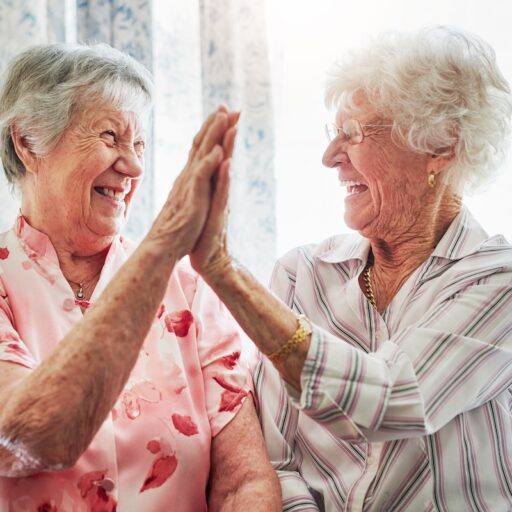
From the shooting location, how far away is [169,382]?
145cm

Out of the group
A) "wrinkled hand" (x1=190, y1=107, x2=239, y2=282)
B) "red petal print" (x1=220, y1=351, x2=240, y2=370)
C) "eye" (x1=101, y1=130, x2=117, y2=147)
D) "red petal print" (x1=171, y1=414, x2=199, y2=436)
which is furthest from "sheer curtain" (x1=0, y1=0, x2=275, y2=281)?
"wrinkled hand" (x1=190, y1=107, x2=239, y2=282)

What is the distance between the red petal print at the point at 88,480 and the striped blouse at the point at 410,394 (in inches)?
14.6

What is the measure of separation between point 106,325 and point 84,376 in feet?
0.28

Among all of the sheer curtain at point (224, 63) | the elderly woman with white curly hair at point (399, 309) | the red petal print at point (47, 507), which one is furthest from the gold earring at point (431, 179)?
the red petal print at point (47, 507)

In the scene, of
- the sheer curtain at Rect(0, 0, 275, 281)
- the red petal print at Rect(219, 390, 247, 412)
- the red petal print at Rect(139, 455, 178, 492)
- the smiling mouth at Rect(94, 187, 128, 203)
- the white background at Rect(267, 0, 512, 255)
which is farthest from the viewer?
the white background at Rect(267, 0, 512, 255)

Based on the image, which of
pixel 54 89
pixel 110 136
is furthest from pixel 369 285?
pixel 54 89

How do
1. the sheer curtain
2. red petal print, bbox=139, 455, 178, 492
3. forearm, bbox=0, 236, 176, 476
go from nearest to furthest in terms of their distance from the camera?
1. forearm, bbox=0, 236, 176, 476
2. red petal print, bbox=139, 455, 178, 492
3. the sheer curtain

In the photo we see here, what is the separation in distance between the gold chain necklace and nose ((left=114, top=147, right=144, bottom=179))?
22.2 inches

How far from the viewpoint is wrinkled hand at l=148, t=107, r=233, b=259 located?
1.17m

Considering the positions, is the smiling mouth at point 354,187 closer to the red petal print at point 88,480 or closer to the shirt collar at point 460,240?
the shirt collar at point 460,240

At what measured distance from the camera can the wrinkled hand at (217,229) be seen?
1.19 meters

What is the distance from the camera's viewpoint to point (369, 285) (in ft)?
5.36

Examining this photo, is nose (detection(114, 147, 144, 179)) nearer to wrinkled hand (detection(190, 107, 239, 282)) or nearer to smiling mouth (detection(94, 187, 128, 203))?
smiling mouth (detection(94, 187, 128, 203))

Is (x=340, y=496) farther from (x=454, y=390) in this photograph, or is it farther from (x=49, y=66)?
(x=49, y=66)
